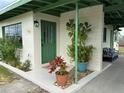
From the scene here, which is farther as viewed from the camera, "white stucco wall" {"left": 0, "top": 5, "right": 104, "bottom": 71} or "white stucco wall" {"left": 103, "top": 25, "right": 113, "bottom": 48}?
"white stucco wall" {"left": 103, "top": 25, "right": 113, "bottom": 48}

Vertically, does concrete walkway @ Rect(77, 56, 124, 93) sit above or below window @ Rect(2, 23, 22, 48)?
below

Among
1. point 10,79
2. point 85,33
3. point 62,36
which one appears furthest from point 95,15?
point 10,79

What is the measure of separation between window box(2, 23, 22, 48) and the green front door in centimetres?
148

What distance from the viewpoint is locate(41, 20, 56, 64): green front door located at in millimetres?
6957

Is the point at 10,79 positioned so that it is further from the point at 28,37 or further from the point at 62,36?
the point at 62,36

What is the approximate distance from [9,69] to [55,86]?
3.11m

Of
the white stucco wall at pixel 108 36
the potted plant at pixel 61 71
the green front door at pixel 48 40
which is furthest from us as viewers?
the white stucco wall at pixel 108 36

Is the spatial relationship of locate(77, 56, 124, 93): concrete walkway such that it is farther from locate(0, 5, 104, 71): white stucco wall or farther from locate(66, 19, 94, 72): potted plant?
locate(66, 19, 94, 72): potted plant

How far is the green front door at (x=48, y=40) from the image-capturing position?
6.96 meters

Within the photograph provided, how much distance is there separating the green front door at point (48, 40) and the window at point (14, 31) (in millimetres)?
1476

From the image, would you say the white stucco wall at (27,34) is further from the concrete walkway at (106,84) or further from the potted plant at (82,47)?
the concrete walkway at (106,84)

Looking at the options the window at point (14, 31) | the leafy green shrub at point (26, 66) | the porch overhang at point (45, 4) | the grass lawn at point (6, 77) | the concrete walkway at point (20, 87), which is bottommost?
the concrete walkway at point (20, 87)

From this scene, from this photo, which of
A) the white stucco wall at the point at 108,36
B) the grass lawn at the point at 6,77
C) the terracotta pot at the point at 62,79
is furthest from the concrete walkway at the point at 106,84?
the white stucco wall at the point at 108,36

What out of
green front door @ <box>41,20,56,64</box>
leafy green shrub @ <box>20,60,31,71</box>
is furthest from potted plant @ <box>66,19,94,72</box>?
leafy green shrub @ <box>20,60,31,71</box>
